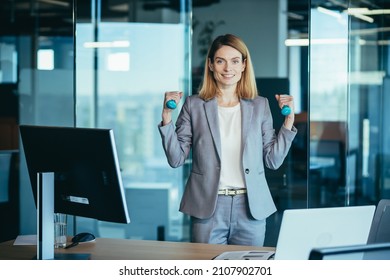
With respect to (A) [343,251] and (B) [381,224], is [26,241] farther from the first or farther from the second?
(A) [343,251]

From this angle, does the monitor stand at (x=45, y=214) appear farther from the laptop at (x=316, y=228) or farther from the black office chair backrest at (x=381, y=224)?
the black office chair backrest at (x=381, y=224)

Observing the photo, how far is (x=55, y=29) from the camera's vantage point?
7141 millimetres

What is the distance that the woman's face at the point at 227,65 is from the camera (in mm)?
3602

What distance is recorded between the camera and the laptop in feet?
7.85

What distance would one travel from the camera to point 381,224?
269 cm

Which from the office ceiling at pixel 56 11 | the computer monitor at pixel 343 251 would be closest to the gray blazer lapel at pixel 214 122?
the computer monitor at pixel 343 251

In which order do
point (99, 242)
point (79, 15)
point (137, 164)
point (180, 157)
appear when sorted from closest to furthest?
point (99, 242) → point (180, 157) → point (79, 15) → point (137, 164)

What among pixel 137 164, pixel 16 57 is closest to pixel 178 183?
pixel 137 164

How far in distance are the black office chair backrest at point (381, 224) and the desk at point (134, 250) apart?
0.58 m

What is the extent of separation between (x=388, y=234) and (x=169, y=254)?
37.1 inches

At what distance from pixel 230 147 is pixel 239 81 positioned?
14.6 inches

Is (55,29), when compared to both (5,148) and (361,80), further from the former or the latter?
(361,80)

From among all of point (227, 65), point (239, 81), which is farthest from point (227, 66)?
point (239, 81)
